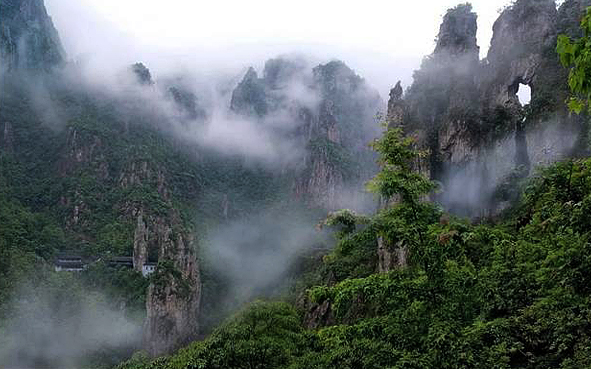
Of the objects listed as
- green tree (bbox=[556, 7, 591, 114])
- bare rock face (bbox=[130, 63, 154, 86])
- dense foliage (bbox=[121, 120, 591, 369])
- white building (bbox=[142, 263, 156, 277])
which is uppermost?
bare rock face (bbox=[130, 63, 154, 86])

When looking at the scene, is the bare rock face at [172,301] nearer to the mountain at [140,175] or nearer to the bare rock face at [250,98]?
the mountain at [140,175]

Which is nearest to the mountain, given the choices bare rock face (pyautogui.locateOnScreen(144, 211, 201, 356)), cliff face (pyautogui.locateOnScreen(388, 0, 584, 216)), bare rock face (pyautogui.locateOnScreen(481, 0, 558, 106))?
bare rock face (pyautogui.locateOnScreen(144, 211, 201, 356))

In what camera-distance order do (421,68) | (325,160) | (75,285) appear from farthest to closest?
1. (325,160)
2. (75,285)
3. (421,68)

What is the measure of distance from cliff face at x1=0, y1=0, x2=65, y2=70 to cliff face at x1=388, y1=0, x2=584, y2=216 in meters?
101

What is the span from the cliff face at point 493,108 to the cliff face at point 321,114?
5809cm

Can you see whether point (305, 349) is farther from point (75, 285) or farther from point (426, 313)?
point (75, 285)

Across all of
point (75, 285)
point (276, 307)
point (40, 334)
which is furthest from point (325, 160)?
point (276, 307)

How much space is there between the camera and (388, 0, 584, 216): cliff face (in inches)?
1400

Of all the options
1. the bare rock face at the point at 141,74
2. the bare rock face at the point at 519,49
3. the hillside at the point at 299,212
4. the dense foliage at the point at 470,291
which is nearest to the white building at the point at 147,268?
the hillside at the point at 299,212

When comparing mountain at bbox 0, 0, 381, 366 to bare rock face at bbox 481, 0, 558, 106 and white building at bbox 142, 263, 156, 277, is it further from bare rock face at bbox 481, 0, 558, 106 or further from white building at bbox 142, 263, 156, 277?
bare rock face at bbox 481, 0, 558, 106

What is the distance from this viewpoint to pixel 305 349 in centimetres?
2030

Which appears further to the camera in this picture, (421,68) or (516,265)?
(421,68)

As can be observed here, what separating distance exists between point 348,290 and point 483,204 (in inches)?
1295

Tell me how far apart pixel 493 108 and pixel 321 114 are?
93196 mm
